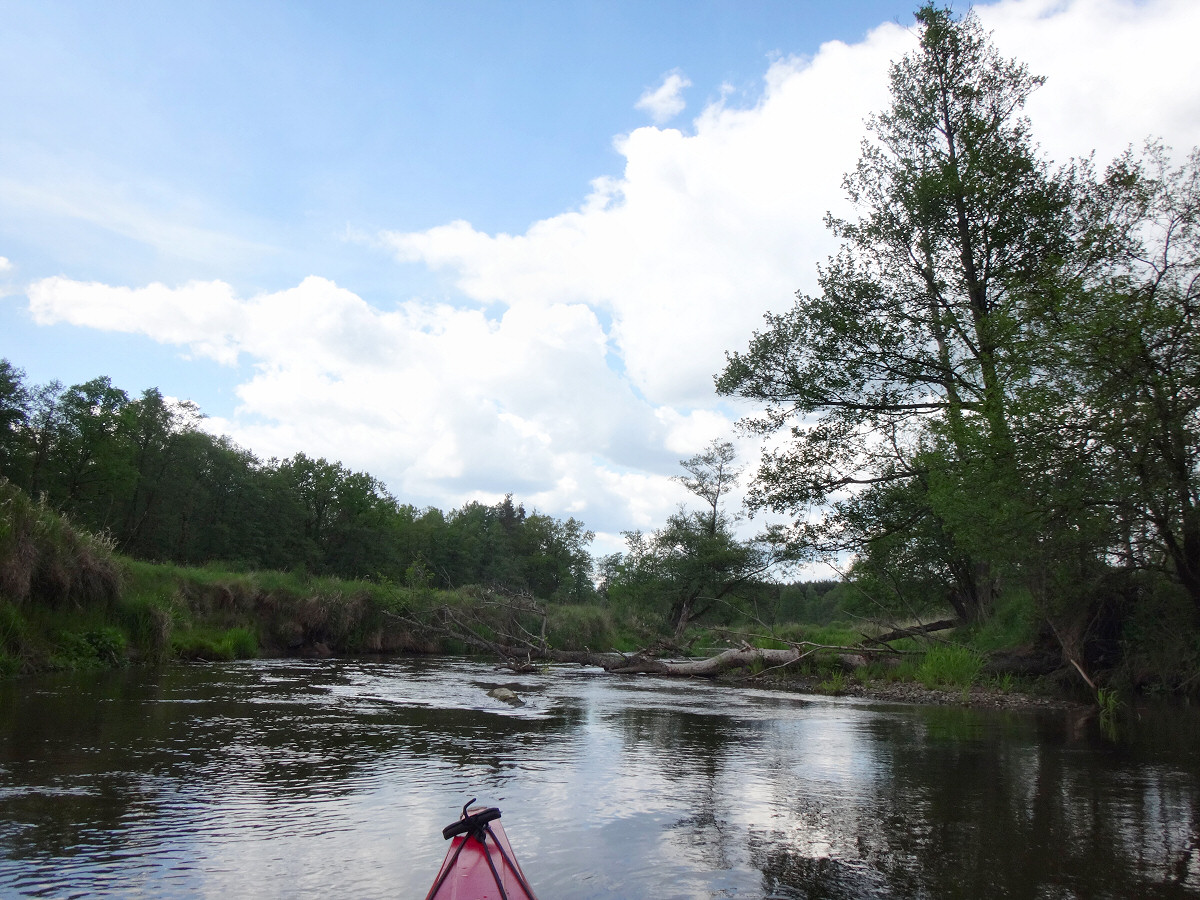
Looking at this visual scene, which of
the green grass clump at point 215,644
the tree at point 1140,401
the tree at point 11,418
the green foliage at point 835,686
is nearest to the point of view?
the tree at point 1140,401

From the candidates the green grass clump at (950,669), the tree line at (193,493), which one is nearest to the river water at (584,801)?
the green grass clump at (950,669)

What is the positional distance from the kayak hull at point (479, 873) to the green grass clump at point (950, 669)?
13741 mm

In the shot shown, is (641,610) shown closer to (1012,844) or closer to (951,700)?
(951,700)

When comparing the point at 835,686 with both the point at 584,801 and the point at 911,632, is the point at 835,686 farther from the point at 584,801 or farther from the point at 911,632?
the point at 584,801

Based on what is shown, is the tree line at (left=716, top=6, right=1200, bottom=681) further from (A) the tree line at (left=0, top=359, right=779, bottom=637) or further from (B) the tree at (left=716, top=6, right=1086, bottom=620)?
(A) the tree line at (left=0, top=359, right=779, bottom=637)

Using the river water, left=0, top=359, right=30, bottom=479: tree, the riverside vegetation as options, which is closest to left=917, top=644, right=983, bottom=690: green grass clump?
the riverside vegetation

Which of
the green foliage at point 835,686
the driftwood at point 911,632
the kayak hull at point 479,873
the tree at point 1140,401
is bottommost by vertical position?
the green foliage at point 835,686

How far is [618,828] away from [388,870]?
5.13ft

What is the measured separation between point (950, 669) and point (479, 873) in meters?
14.3

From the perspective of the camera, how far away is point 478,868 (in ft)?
9.66

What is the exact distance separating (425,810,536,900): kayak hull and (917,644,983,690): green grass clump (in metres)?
13.7

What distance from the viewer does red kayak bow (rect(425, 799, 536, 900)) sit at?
2.84 m

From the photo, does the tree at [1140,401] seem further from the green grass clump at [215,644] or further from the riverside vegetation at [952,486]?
the green grass clump at [215,644]

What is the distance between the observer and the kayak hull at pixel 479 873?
9.30 feet
